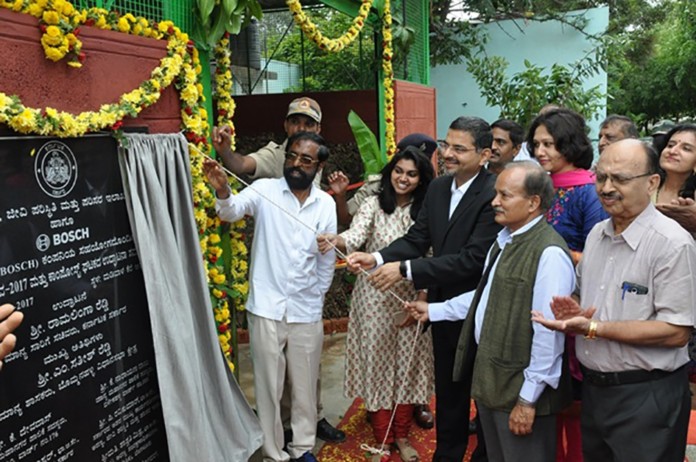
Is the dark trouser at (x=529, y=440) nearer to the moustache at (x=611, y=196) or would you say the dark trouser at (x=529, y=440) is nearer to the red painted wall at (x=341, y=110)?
the moustache at (x=611, y=196)

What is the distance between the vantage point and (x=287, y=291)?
3.79m

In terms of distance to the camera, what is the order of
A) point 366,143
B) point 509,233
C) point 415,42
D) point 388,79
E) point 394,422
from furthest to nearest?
point 415,42 → point 388,79 → point 366,143 → point 394,422 → point 509,233

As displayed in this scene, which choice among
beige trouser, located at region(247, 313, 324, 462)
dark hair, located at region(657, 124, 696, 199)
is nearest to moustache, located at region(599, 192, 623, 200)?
dark hair, located at region(657, 124, 696, 199)

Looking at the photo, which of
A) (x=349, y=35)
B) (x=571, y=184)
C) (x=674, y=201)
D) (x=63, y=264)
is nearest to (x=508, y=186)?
(x=571, y=184)

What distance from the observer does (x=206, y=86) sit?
12.6 feet

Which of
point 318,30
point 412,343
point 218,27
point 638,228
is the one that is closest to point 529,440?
point 638,228

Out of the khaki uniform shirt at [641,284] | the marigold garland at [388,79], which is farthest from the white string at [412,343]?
the marigold garland at [388,79]

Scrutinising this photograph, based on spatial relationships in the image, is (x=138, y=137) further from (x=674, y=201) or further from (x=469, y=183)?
(x=674, y=201)

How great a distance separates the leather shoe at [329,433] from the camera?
4.41m

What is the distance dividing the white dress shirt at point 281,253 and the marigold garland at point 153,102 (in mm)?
186

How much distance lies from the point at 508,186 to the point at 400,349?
1.63 m

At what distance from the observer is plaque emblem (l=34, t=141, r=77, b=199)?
2.52m

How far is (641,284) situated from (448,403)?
1582 mm

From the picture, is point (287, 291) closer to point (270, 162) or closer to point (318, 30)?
point (270, 162)
